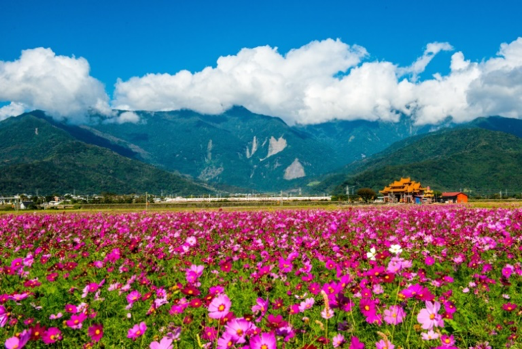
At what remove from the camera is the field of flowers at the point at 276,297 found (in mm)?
2223

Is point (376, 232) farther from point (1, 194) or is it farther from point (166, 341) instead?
point (1, 194)

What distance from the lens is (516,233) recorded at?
8.31 meters

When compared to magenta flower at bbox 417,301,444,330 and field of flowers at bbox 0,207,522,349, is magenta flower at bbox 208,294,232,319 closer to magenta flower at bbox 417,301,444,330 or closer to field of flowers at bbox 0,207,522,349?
field of flowers at bbox 0,207,522,349

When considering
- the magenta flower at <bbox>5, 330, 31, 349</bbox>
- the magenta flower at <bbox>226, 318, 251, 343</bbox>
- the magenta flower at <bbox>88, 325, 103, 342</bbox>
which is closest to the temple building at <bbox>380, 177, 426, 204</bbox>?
the magenta flower at <bbox>88, 325, 103, 342</bbox>

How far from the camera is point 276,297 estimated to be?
4570 mm

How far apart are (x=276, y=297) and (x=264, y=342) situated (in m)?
2.95

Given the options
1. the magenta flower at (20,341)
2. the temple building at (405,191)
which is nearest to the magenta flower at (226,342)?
the magenta flower at (20,341)

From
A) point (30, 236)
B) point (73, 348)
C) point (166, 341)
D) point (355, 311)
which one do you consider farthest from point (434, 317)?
point (30, 236)

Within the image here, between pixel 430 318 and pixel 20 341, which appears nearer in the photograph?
pixel 20 341

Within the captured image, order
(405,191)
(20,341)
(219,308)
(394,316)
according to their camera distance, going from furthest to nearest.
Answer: (405,191) < (394,316) < (219,308) < (20,341)

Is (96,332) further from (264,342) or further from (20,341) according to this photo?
(264,342)

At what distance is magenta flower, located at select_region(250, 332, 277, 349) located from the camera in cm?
168

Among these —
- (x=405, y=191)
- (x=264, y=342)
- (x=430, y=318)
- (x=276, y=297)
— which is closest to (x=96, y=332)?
(x=264, y=342)

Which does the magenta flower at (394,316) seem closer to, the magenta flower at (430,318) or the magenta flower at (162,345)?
the magenta flower at (430,318)
